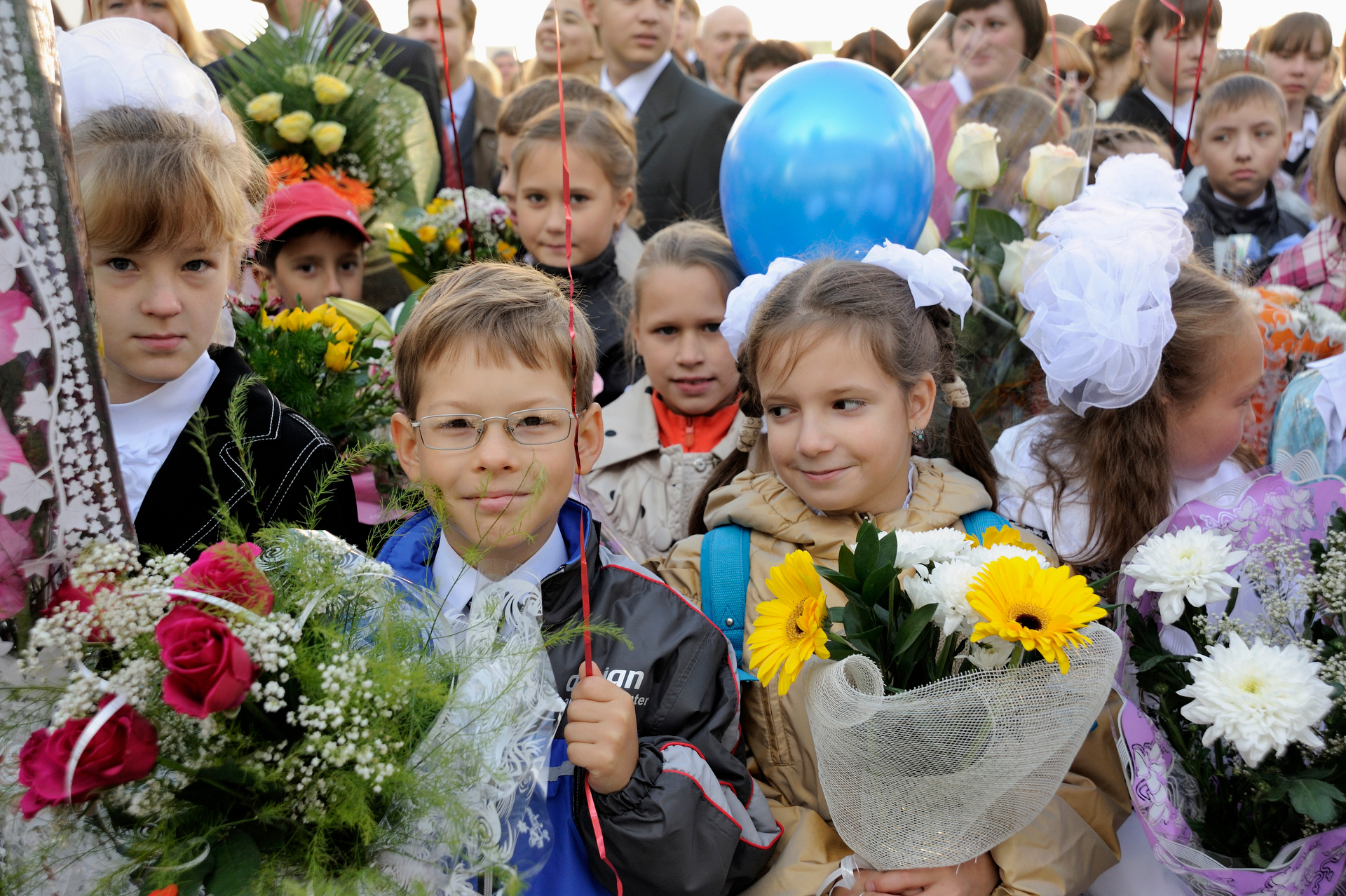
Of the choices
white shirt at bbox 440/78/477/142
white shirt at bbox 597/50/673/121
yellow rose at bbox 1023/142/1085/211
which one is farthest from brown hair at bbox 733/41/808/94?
yellow rose at bbox 1023/142/1085/211

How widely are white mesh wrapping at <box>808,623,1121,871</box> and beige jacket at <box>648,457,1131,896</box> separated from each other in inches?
8.8

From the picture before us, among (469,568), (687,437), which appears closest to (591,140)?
(687,437)

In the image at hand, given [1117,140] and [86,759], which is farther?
[1117,140]

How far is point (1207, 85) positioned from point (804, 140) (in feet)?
13.9

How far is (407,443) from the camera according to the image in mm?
2193

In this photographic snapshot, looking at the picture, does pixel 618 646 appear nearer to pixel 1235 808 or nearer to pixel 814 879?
pixel 814 879

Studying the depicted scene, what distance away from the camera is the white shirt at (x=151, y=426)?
2230 mm

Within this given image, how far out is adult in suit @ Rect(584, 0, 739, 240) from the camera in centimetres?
507

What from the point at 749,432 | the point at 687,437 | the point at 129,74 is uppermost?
the point at 129,74

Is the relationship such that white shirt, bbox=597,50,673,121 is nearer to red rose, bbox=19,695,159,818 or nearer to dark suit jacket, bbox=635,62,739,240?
dark suit jacket, bbox=635,62,739,240

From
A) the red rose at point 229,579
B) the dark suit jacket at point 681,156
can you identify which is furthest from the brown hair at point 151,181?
the dark suit jacket at point 681,156

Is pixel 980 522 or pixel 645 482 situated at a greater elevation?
pixel 980 522

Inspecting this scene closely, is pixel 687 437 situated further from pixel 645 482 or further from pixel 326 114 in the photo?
pixel 326 114

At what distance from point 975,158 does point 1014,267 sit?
382mm
